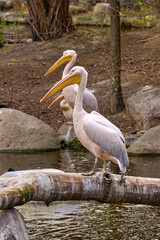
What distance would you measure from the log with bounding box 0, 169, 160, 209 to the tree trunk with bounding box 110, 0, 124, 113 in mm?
7416

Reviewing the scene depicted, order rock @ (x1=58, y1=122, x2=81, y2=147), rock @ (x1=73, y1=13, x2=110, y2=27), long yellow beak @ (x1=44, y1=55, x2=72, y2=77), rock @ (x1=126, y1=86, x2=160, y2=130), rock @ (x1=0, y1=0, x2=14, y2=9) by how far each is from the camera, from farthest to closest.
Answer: rock @ (x1=0, y1=0, x2=14, y2=9)
rock @ (x1=73, y1=13, x2=110, y2=27)
rock @ (x1=58, y1=122, x2=81, y2=147)
rock @ (x1=126, y1=86, x2=160, y2=130)
long yellow beak @ (x1=44, y1=55, x2=72, y2=77)

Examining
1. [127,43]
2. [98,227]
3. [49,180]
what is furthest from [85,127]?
[127,43]

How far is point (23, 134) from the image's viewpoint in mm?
10570

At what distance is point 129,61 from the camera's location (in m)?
15.5

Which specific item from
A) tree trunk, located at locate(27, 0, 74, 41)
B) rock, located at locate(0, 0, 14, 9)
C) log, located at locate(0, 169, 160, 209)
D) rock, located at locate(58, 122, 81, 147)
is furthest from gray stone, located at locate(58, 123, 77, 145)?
rock, located at locate(0, 0, 14, 9)

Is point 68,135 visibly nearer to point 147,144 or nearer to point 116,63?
point 147,144

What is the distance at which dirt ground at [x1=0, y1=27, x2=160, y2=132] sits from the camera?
13.2 meters

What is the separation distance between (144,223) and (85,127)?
61.1 inches

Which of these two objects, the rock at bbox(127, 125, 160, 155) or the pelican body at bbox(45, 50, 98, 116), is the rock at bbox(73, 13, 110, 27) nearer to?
the pelican body at bbox(45, 50, 98, 116)

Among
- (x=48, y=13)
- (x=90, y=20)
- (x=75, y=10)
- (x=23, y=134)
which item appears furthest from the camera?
(x=75, y=10)

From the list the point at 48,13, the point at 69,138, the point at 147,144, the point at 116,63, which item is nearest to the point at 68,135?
the point at 69,138

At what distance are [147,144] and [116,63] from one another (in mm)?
3120

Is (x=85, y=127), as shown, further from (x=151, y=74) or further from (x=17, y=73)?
(x=17, y=73)

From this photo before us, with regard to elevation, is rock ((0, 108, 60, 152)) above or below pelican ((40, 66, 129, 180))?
below
